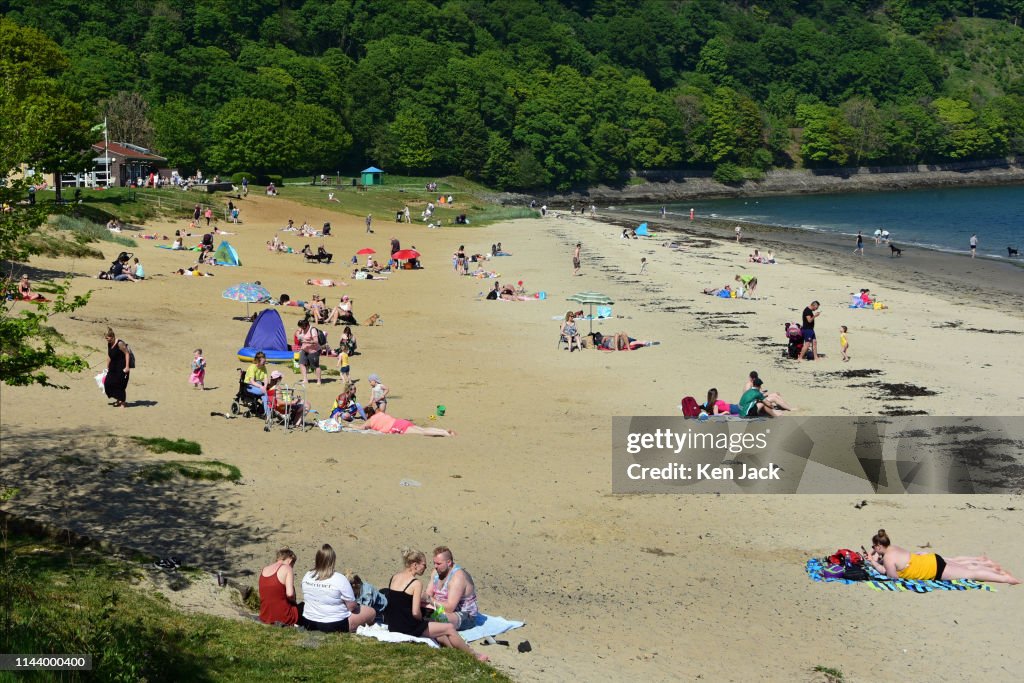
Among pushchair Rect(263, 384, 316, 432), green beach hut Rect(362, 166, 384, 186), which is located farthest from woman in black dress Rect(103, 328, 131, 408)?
green beach hut Rect(362, 166, 384, 186)

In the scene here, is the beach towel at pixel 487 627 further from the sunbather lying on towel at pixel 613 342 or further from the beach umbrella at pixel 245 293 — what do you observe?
the beach umbrella at pixel 245 293

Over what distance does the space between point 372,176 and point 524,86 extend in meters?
37.1

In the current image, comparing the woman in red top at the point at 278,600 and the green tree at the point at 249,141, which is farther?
the green tree at the point at 249,141

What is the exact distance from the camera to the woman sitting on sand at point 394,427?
20438 mm

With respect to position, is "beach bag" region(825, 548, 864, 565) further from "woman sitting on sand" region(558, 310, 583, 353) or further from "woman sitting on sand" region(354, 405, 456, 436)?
"woman sitting on sand" region(558, 310, 583, 353)

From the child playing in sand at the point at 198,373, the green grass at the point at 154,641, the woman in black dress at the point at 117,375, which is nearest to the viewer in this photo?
the green grass at the point at 154,641

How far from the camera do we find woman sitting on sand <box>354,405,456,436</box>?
20.4m

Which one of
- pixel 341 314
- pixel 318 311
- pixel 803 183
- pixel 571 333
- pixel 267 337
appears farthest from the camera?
pixel 803 183


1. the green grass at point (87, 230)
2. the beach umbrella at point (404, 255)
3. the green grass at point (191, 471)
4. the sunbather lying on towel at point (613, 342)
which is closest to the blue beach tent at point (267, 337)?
the sunbather lying on towel at point (613, 342)

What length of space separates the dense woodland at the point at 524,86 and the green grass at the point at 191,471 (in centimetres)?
7229

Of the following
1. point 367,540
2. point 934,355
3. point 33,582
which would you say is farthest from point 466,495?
point 934,355

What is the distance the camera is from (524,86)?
133m

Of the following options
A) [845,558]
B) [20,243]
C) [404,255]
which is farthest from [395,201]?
[845,558]

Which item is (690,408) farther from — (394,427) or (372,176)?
(372,176)
